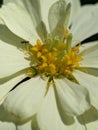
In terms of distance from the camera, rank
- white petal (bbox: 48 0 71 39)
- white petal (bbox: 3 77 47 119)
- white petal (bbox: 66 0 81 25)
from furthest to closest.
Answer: white petal (bbox: 66 0 81 25) < white petal (bbox: 48 0 71 39) < white petal (bbox: 3 77 47 119)

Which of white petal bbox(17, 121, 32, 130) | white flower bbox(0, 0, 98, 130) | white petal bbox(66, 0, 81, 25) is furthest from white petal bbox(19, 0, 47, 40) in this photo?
white petal bbox(17, 121, 32, 130)

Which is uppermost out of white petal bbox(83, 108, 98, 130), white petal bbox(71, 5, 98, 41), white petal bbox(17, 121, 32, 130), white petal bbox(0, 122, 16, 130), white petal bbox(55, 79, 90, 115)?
white petal bbox(71, 5, 98, 41)

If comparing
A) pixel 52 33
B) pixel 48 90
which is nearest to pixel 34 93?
pixel 48 90

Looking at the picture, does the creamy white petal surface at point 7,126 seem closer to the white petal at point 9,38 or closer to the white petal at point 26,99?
the white petal at point 26,99

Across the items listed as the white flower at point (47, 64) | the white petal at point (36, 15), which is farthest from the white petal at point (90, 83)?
the white petal at point (36, 15)

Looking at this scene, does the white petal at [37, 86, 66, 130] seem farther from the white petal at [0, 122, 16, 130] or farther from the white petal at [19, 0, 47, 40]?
the white petal at [19, 0, 47, 40]

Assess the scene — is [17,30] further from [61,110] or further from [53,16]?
[61,110]

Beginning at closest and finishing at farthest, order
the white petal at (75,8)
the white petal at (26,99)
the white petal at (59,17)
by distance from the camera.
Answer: the white petal at (26,99) < the white petal at (59,17) < the white petal at (75,8)
